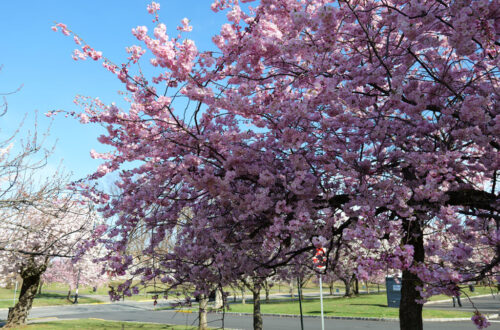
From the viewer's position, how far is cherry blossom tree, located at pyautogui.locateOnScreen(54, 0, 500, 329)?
15.2 ft

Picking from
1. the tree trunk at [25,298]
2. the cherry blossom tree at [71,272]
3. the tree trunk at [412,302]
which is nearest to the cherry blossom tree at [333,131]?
the tree trunk at [412,302]

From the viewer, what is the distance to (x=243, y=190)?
5.82m

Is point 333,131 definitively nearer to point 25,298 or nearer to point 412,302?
point 412,302

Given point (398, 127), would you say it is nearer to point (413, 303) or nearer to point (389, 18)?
point (389, 18)

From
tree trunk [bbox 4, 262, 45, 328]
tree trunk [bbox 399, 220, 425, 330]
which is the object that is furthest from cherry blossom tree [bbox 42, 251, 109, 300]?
tree trunk [bbox 399, 220, 425, 330]

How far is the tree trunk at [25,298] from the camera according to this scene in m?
16.5

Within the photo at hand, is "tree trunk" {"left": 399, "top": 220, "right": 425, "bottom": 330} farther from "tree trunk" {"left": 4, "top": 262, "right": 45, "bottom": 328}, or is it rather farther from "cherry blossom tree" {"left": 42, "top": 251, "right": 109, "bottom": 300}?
"cherry blossom tree" {"left": 42, "top": 251, "right": 109, "bottom": 300}

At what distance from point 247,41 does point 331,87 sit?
5.12ft

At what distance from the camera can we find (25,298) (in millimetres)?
16922

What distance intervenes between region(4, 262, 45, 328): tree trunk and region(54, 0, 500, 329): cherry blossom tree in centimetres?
1331

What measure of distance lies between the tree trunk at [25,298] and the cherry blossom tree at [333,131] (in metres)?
13.3

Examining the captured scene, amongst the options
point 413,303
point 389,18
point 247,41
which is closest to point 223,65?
point 247,41

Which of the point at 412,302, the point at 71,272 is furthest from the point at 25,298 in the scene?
the point at 71,272

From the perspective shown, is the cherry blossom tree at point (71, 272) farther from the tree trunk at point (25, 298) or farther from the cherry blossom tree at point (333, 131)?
the cherry blossom tree at point (333, 131)
